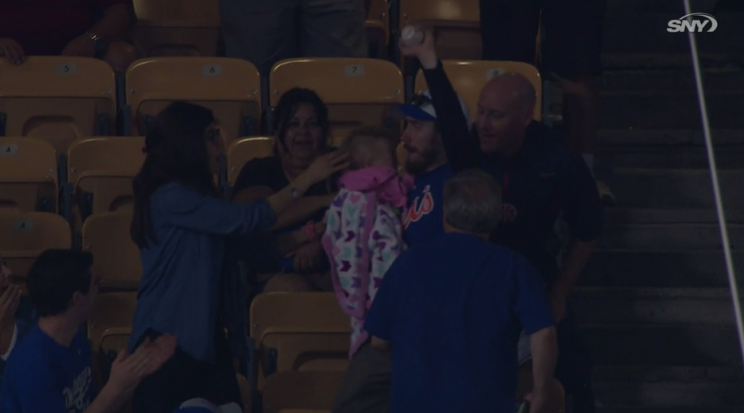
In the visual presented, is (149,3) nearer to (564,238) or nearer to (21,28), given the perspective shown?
(21,28)

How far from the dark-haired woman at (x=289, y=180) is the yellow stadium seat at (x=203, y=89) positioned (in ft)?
2.07

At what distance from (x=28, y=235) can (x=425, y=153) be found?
1.58 meters

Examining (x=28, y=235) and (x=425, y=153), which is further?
(x=28, y=235)

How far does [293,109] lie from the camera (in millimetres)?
5730

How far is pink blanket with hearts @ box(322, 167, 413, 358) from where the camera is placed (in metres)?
4.71

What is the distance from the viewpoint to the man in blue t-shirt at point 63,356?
4.37m

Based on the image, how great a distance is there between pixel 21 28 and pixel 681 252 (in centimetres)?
302

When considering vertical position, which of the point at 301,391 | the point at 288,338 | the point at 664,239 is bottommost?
the point at 301,391

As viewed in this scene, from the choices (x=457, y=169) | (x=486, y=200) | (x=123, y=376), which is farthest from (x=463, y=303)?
(x=123, y=376)

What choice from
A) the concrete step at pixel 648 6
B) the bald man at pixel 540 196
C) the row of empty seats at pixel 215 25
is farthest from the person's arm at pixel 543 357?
the concrete step at pixel 648 6

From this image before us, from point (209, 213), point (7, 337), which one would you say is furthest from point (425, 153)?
point (7, 337)

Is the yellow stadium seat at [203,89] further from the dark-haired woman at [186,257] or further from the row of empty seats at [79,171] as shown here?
the dark-haired woman at [186,257]

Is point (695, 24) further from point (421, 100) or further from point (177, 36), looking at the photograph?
point (421, 100)

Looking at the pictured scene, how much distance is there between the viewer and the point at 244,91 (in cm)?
645
